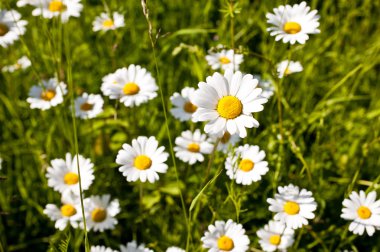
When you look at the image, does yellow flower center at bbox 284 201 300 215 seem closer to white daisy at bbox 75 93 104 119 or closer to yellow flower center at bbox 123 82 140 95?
yellow flower center at bbox 123 82 140 95

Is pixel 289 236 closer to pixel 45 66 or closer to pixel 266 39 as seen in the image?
pixel 266 39

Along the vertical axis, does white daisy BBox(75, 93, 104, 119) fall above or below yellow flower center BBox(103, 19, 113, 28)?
below

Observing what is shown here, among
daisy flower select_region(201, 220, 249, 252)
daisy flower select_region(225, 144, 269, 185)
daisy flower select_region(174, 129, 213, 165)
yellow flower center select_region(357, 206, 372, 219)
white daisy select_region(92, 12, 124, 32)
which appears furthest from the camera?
white daisy select_region(92, 12, 124, 32)

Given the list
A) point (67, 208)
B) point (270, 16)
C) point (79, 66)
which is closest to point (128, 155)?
point (67, 208)

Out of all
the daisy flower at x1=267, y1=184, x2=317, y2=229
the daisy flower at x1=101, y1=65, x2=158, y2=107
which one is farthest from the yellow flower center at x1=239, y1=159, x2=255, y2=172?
the daisy flower at x1=101, y1=65, x2=158, y2=107

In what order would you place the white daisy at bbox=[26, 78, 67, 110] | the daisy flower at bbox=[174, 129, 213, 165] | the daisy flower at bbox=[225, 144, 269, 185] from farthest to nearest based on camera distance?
1. the white daisy at bbox=[26, 78, 67, 110]
2. the daisy flower at bbox=[174, 129, 213, 165]
3. the daisy flower at bbox=[225, 144, 269, 185]

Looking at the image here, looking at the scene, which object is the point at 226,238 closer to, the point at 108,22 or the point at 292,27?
the point at 292,27

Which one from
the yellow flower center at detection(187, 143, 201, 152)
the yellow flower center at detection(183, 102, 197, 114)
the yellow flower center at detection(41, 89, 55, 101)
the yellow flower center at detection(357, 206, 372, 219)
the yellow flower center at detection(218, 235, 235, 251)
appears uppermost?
the yellow flower center at detection(41, 89, 55, 101)

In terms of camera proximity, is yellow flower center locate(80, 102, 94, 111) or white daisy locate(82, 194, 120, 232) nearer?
white daisy locate(82, 194, 120, 232)
